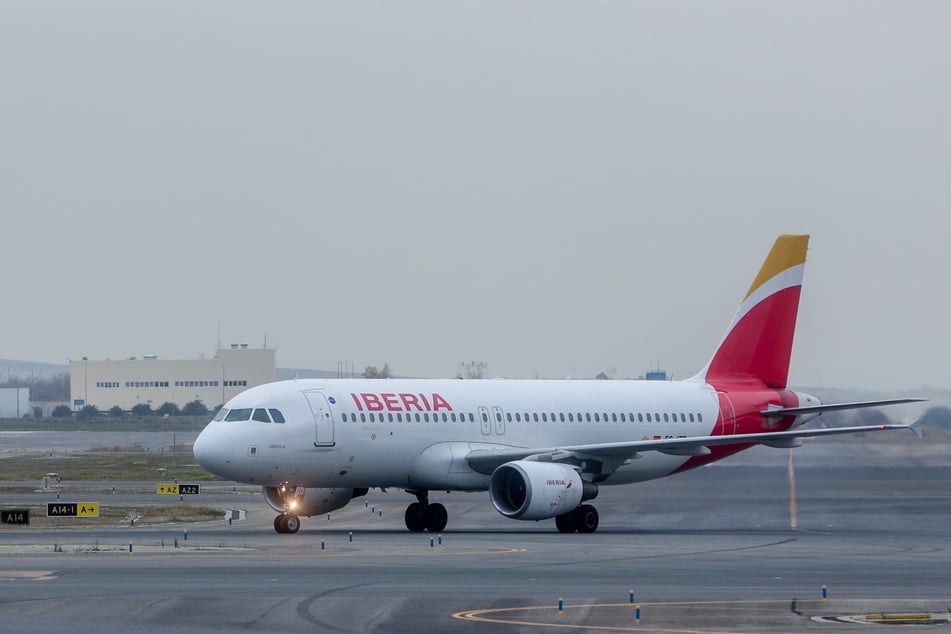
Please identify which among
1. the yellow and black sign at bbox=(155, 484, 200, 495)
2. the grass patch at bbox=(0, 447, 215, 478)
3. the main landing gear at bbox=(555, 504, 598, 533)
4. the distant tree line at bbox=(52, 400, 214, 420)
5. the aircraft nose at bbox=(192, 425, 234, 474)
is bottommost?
the main landing gear at bbox=(555, 504, 598, 533)

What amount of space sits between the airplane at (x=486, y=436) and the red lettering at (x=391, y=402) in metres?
0.04

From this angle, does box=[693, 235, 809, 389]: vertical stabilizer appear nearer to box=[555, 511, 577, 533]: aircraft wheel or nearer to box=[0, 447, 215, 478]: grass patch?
box=[555, 511, 577, 533]: aircraft wheel

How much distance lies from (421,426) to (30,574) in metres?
16.4

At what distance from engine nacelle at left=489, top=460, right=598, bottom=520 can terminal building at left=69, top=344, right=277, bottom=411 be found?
139 metres

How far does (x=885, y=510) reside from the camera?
164 ft

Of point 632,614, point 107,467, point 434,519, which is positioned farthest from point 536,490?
point 107,467

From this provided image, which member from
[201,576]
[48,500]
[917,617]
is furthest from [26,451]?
[917,617]

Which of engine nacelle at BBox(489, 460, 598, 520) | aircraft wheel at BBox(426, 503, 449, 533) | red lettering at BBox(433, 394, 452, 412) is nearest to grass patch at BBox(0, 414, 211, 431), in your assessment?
red lettering at BBox(433, 394, 452, 412)

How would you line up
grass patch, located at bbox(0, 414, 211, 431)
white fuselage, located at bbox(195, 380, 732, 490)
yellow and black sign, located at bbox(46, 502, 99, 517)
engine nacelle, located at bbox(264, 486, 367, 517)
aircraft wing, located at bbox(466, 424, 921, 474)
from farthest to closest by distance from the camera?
grass patch, located at bbox(0, 414, 211, 431) → yellow and black sign, located at bbox(46, 502, 99, 517) → aircraft wing, located at bbox(466, 424, 921, 474) → engine nacelle, located at bbox(264, 486, 367, 517) → white fuselage, located at bbox(195, 380, 732, 490)

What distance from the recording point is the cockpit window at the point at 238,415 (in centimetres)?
4138

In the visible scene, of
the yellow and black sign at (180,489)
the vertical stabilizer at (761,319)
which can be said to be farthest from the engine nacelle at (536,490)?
the yellow and black sign at (180,489)

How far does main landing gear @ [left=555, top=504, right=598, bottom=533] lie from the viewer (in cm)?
4372

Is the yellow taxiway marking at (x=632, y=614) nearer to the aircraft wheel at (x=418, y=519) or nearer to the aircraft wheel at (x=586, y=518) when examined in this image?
the aircraft wheel at (x=586, y=518)

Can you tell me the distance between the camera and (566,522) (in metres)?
43.9
